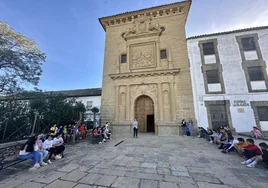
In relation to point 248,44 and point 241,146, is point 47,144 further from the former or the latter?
point 248,44

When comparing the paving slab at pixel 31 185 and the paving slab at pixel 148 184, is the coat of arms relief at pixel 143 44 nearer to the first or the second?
the paving slab at pixel 148 184

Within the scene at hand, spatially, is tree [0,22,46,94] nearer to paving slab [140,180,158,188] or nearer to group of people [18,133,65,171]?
group of people [18,133,65,171]

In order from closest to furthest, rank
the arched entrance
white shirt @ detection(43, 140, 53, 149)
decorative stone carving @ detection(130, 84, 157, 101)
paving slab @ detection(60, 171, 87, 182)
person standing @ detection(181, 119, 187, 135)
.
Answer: paving slab @ detection(60, 171, 87, 182) → white shirt @ detection(43, 140, 53, 149) → person standing @ detection(181, 119, 187, 135) → decorative stone carving @ detection(130, 84, 157, 101) → the arched entrance

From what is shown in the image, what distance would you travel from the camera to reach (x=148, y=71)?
1195 cm

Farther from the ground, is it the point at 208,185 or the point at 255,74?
the point at 255,74

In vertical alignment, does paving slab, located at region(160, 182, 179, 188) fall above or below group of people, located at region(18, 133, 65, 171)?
below

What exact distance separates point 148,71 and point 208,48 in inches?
276

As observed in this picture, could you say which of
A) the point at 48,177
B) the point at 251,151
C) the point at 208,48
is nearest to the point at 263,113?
the point at 208,48

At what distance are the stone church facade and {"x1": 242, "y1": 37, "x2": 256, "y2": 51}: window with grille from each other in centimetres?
577

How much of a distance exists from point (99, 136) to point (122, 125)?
3.20m

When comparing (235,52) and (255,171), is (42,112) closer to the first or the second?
(255,171)

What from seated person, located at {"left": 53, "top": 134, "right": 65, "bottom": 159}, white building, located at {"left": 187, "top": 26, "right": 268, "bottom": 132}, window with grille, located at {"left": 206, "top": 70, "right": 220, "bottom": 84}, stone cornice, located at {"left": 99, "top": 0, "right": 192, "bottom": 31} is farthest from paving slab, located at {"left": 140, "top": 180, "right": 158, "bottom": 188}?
stone cornice, located at {"left": 99, "top": 0, "right": 192, "bottom": 31}

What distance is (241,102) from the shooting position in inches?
419

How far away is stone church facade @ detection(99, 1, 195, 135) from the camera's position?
11141 mm
